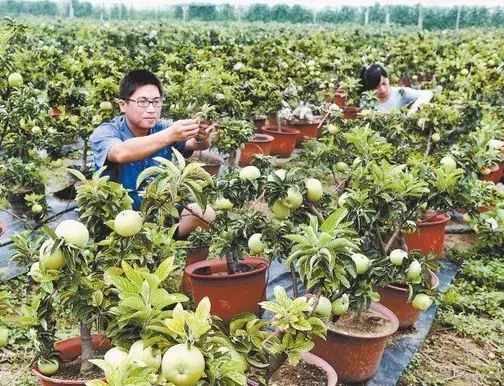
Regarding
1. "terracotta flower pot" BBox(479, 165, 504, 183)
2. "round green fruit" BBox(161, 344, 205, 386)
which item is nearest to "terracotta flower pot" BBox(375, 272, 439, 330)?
"round green fruit" BBox(161, 344, 205, 386)

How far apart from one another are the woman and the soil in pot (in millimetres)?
3173

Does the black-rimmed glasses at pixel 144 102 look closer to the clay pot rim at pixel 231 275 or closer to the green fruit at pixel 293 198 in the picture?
the clay pot rim at pixel 231 275

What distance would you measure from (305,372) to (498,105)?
220 inches

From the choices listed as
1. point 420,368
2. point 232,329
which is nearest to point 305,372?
point 232,329

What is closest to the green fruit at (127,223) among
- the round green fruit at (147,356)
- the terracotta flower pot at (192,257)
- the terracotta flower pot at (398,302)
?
the round green fruit at (147,356)

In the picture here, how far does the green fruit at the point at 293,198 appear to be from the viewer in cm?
229

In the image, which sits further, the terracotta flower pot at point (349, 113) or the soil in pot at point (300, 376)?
the terracotta flower pot at point (349, 113)

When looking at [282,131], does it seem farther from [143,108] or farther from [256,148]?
[143,108]

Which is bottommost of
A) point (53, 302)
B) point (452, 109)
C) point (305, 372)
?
point (305, 372)

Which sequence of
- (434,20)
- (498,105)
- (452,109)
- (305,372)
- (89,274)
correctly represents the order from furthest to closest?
(434,20)
(498,105)
(452,109)
(305,372)
(89,274)

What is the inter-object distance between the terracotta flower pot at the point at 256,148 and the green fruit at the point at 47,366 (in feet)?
12.9

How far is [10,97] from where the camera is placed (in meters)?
3.84

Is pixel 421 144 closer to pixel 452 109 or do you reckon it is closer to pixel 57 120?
pixel 452 109

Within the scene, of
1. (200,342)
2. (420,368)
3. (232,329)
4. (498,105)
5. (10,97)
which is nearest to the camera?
(200,342)
